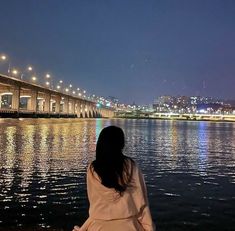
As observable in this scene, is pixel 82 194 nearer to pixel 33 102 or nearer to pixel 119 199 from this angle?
pixel 119 199

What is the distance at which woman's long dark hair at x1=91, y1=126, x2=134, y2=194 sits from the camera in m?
4.47

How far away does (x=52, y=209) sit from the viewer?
1423cm

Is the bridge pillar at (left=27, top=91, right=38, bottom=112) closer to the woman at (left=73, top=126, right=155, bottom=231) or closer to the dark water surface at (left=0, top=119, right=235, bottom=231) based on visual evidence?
the dark water surface at (left=0, top=119, right=235, bottom=231)

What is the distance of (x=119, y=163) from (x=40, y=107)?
164 meters

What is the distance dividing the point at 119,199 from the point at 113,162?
41cm

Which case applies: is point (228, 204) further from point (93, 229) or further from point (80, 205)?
point (93, 229)

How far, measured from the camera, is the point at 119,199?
177 inches

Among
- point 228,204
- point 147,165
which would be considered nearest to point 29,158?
point 147,165

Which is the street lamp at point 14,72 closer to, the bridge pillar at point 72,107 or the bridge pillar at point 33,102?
the bridge pillar at point 33,102

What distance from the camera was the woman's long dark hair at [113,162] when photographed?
176 inches

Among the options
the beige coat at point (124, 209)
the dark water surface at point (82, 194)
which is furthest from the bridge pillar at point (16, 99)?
the beige coat at point (124, 209)

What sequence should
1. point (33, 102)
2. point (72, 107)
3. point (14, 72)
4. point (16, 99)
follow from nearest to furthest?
point (16, 99), point (14, 72), point (33, 102), point (72, 107)

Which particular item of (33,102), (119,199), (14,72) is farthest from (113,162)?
(33,102)

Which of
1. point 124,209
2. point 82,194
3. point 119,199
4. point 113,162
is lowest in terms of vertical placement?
point 82,194
